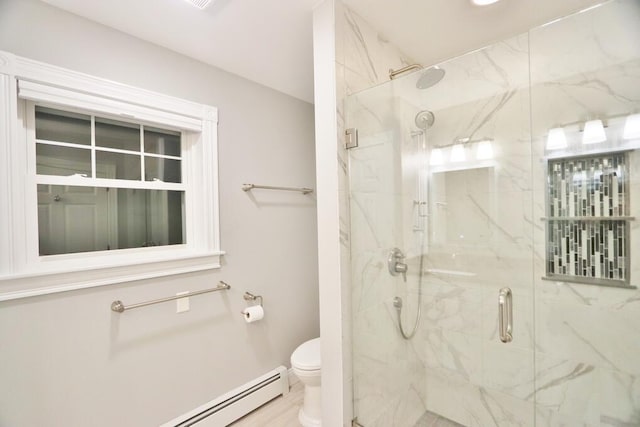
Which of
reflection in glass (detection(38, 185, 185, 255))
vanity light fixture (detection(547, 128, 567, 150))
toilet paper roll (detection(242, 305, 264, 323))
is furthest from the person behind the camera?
toilet paper roll (detection(242, 305, 264, 323))

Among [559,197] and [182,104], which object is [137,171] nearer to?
[182,104]

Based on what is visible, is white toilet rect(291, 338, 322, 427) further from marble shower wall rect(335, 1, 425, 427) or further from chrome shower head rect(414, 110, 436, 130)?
chrome shower head rect(414, 110, 436, 130)

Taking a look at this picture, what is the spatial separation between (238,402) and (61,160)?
1.84 m

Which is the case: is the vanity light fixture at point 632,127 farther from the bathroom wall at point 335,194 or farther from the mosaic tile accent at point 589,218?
the bathroom wall at point 335,194

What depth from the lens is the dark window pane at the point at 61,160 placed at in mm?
1397

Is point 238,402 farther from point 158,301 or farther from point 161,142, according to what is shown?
point 161,142

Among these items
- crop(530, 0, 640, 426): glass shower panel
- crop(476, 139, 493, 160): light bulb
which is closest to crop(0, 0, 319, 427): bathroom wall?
crop(476, 139, 493, 160): light bulb

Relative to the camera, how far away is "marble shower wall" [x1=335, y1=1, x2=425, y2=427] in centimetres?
145

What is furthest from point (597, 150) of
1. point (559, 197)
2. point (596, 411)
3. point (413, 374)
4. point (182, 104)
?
point (182, 104)

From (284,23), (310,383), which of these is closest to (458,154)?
(284,23)

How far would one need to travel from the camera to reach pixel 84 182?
149cm

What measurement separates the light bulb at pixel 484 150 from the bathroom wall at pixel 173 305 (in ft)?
4.74

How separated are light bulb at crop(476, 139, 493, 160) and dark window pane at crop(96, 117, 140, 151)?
2.04m

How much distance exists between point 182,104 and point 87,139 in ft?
1.82
